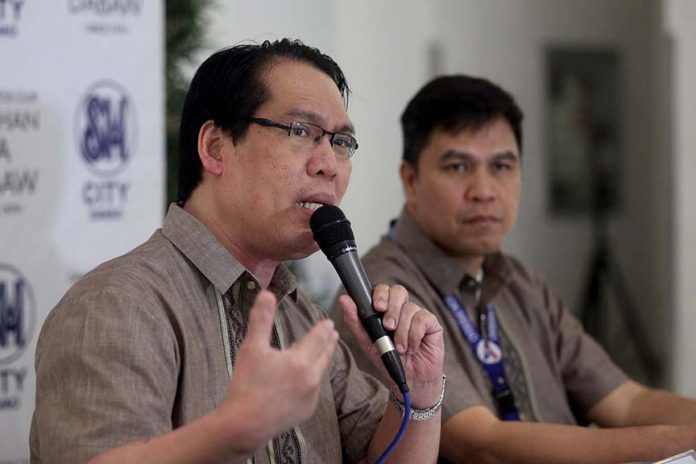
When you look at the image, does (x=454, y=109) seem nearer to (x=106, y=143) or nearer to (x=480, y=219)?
(x=480, y=219)

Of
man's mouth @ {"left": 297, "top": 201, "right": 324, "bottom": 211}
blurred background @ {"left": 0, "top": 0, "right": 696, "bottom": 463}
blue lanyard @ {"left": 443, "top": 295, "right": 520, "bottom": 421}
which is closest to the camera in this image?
man's mouth @ {"left": 297, "top": 201, "right": 324, "bottom": 211}

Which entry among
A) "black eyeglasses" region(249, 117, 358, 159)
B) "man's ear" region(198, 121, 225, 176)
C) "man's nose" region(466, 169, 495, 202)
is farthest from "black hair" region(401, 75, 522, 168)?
"man's ear" region(198, 121, 225, 176)

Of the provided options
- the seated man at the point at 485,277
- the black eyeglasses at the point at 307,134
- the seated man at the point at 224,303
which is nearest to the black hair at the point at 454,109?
the seated man at the point at 485,277

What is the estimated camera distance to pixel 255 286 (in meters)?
1.68

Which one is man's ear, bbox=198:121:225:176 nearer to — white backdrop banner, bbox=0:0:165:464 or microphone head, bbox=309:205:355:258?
microphone head, bbox=309:205:355:258

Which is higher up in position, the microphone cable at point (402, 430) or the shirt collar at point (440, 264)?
the shirt collar at point (440, 264)

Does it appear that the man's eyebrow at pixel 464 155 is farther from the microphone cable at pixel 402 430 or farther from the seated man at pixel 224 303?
the microphone cable at pixel 402 430

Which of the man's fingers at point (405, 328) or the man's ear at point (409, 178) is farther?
the man's ear at point (409, 178)

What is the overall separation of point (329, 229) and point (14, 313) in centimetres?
120

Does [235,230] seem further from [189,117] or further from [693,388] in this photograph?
[693,388]

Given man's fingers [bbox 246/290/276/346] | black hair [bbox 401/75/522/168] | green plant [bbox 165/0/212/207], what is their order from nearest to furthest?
man's fingers [bbox 246/290/276/346]
black hair [bbox 401/75/522/168]
green plant [bbox 165/0/212/207]

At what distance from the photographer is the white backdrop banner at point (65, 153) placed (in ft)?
7.91

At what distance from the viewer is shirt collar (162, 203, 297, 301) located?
1623mm

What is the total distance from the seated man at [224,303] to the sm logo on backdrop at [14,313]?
844mm
